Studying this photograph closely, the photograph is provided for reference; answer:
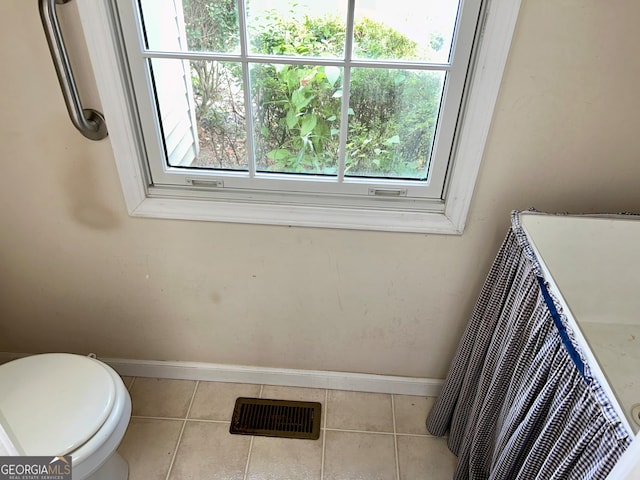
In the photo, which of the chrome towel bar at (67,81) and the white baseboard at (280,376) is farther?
the white baseboard at (280,376)

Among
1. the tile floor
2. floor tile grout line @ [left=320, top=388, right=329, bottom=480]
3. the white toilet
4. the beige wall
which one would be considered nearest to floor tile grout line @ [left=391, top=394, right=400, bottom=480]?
the tile floor

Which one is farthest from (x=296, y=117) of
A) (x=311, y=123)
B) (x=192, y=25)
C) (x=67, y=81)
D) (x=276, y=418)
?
(x=276, y=418)

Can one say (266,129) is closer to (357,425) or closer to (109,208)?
(109,208)

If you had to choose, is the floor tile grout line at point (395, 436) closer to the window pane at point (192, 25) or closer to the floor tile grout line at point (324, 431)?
the floor tile grout line at point (324, 431)

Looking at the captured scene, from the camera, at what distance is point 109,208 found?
133 centimetres

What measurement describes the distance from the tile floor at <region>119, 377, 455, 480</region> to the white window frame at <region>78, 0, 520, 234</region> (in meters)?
0.71

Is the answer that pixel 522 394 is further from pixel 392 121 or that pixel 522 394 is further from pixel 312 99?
pixel 312 99

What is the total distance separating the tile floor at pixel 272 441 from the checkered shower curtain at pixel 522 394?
0.15 m

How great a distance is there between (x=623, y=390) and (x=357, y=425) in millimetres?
832

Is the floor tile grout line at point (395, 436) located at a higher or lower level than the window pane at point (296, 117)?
lower

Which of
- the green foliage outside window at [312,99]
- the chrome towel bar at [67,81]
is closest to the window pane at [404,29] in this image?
the green foliage outside window at [312,99]

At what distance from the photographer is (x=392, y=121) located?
121 cm

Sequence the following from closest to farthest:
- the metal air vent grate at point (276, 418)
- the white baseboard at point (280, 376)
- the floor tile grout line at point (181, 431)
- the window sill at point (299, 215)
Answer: the window sill at point (299, 215) → the floor tile grout line at point (181, 431) → the metal air vent grate at point (276, 418) → the white baseboard at point (280, 376)

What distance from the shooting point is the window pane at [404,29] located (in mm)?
1054
